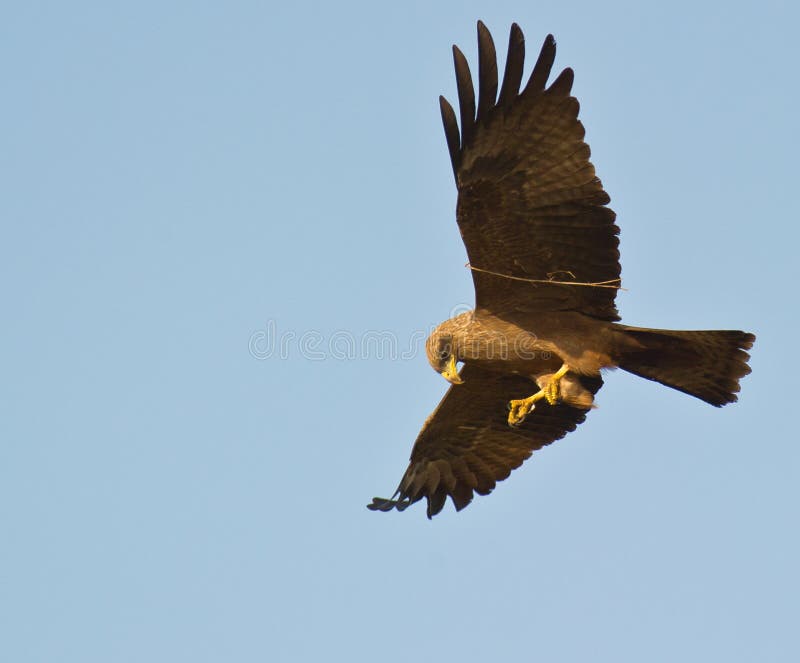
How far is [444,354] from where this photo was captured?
31.1 feet

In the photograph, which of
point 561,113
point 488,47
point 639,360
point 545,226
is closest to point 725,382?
point 639,360

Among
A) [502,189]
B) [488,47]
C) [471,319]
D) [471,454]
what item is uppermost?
[488,47]

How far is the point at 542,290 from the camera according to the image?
9.14 meters

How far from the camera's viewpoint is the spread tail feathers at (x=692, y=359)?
902 centimetres

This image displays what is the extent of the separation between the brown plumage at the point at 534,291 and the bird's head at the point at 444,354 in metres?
0.01

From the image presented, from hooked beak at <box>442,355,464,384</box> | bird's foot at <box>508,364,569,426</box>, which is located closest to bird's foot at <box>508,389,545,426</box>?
bird's foot at <box>508,364,569,426</box>

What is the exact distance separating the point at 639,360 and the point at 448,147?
2.22 meters

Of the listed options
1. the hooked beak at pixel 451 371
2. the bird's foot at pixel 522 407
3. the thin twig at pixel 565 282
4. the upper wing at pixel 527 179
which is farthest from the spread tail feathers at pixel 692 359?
the hooked beak at pixel 451 371

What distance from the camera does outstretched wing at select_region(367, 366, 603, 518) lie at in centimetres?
1031

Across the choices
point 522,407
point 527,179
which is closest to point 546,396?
point 522,407

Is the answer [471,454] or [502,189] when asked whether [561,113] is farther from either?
[471,454]

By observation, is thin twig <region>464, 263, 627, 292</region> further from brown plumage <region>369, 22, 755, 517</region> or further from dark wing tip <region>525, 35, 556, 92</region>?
dark wing tip <region>525, 35, 556, 92</region>

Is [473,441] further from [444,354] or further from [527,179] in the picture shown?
[527,179]

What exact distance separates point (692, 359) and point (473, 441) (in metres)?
2.24
